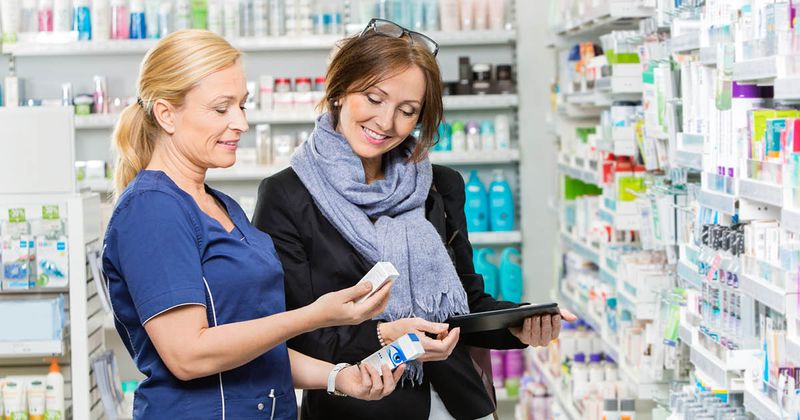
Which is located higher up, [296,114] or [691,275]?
[296,114]

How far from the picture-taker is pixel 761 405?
252 cm

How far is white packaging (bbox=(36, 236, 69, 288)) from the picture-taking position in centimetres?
415

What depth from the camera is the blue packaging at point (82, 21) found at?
22.0ft

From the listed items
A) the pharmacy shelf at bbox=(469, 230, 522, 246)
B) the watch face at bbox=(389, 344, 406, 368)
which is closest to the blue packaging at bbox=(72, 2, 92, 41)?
the pharmacy shelf at bbox=(469, 230, 522, 246)

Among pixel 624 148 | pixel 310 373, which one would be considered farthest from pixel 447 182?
pixel 624 148

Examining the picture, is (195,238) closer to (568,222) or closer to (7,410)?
(7,410)

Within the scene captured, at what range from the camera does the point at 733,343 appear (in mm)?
2777

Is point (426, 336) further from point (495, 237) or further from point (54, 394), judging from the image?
point (495, 237)

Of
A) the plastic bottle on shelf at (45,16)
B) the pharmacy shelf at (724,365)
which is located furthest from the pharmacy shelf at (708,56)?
the plastic bottle on shelf at (45,16)

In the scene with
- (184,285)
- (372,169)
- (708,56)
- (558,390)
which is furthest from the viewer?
(558,390)

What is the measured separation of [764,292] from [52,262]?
8.92ft

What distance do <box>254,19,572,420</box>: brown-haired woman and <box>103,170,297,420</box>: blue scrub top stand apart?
0.79ft

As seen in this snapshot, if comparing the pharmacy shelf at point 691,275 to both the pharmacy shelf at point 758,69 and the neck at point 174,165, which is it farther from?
the neck at point 174,165

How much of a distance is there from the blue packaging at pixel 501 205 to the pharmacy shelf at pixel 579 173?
866 mm
